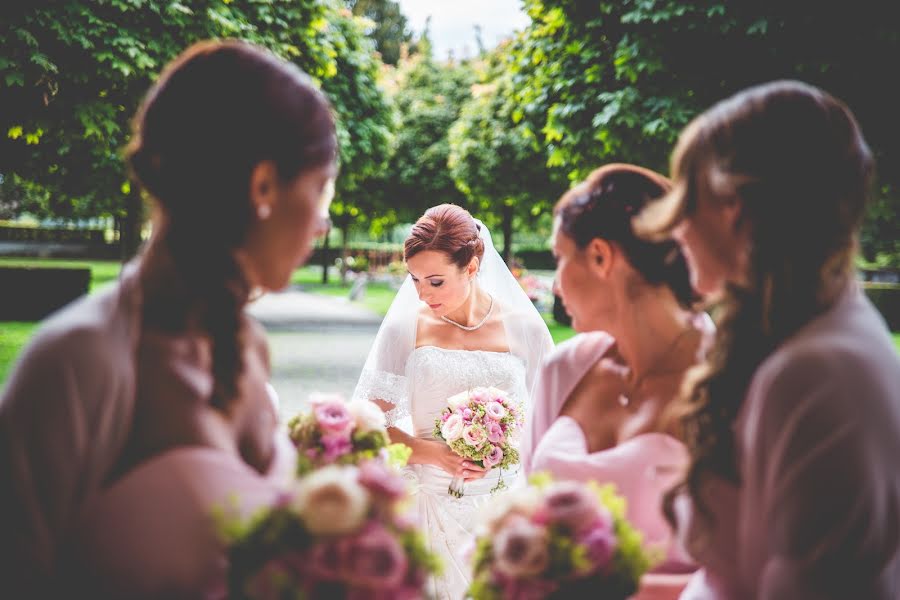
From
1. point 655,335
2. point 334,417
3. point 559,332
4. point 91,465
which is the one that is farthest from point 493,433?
point 559,332

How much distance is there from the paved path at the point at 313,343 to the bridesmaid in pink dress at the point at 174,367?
20.2ft

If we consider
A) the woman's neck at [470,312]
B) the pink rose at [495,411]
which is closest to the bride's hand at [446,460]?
the pink rose at [495,411]

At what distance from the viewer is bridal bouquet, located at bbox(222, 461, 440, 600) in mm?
1555

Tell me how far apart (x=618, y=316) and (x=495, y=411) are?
5.06ft

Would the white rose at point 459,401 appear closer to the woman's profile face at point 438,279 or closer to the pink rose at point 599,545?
the woman's profile face at point 438,279

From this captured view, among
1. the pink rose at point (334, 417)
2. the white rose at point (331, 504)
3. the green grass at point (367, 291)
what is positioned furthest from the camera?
the green grass at point (367, 291)

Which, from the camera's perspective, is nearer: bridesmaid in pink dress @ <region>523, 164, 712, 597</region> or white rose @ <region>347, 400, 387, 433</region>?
bridesmaid in pink dress @ <region>523, 164, 712, 597</region>

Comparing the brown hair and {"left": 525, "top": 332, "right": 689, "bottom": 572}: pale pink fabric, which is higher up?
the brown hair

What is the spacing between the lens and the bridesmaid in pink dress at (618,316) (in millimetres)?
2646

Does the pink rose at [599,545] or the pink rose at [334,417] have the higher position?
the pink rose at [599,545]

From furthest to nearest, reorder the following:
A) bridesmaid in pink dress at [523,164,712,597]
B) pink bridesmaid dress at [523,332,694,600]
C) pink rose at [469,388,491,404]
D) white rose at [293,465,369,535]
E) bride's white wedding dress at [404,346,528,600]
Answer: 1. bride's white wedding dress at [404,346,528,600]
2. pink rose at [469,388,491,404]
3. bridesmaid in pink dress at [523,164,712,597]
4. pink bridesmaid dress at [523,332,694,600]
5. white rose at [293,465,369,535]

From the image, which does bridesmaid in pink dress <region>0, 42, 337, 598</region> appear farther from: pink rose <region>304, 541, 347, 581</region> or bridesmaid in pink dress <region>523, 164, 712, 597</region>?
bridesmaid in pink dress <region>523, 164, 712, 597</region>

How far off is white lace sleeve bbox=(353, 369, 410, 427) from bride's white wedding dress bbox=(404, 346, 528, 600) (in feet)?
0.16

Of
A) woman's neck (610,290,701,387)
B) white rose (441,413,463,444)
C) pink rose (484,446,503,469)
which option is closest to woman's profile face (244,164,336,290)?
woman's neck (610,290,701,387)
